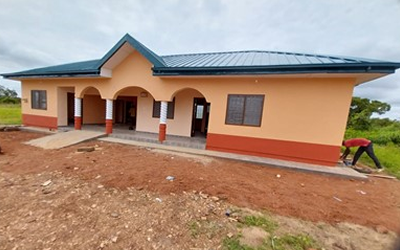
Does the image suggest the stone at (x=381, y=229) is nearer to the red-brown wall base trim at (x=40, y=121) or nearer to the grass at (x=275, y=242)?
the grass at (x=275, y=242)

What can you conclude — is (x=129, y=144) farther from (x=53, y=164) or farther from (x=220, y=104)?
(x=220, y=104)

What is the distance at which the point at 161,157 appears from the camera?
22.4ft

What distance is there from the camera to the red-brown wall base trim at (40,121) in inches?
443

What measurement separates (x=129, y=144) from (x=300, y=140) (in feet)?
24.4

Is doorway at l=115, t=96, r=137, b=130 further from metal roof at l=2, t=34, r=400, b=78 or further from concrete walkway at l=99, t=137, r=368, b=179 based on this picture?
concrete walkway at l=99, t=137, r=368, b=179

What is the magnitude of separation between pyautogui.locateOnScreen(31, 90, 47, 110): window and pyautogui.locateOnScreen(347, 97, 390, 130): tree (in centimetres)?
3075

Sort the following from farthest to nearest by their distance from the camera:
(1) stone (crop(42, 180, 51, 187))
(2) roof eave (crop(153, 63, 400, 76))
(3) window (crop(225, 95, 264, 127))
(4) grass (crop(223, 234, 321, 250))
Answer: (3) window (crop(225, 95, 264, 127)) < (2) roof eave (crop(153, 63, 400, 76)) < (1) stone (crop(42, 180, 51, 187)) < (4) grass (crop(223, 234, 321, 250))

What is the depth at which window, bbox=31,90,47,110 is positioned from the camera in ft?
37.4

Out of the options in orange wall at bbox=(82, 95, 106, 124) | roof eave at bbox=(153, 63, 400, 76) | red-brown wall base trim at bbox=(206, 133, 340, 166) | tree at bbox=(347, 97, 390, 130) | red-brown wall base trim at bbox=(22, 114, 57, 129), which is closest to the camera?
roof eave at bbox=(153, 63, 400, 76)

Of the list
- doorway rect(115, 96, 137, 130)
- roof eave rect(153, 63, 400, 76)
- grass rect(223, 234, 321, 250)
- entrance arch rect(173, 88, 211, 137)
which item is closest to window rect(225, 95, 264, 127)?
roof eave rect(153, 63, 400, 76)

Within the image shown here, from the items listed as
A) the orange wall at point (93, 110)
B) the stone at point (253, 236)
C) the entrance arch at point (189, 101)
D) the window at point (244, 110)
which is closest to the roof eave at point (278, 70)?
the window at point (244, 110)

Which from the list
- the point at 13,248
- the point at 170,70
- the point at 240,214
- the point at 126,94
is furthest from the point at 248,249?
the point at 126,94

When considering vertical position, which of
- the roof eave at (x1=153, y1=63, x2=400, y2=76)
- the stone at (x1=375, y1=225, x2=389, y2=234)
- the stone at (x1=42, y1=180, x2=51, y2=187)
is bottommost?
the stone at (x1=42, y1=180, x2=51, y2=187)

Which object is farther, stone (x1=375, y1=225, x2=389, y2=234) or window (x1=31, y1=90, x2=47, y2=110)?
window (x1=31, y1=90, x2=47, y2=110)
